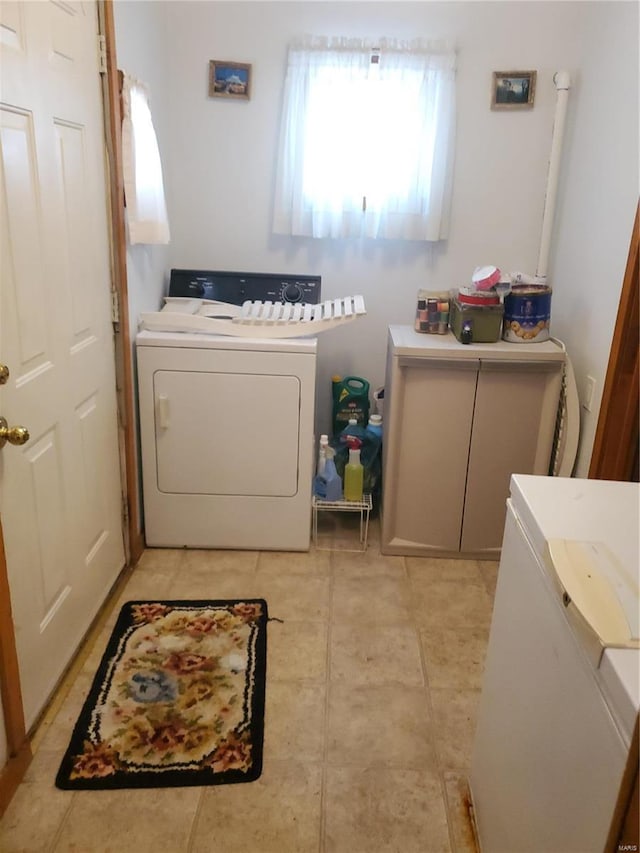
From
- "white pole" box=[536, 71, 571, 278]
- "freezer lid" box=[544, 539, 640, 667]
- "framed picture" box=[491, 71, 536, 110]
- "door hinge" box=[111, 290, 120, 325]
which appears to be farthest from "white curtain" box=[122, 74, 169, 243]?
"freezer lid" box=[544, 539, 640, 667]

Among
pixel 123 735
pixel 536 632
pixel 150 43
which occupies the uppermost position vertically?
pixel 150 43

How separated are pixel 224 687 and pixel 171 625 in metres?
0.37

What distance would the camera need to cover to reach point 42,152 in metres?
1.67

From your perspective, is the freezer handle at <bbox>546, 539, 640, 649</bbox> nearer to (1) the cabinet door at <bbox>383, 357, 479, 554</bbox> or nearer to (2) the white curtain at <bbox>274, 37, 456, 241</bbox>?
(1) the cabinet door at <bbox>383, 357, 479, 554</bbox>

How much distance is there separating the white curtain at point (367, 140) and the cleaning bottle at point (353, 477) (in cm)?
100

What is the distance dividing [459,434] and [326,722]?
1.23m

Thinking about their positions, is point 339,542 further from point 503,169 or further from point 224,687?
point 503,169

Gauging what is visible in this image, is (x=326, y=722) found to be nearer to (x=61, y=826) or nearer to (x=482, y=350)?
(x=61, y=826)

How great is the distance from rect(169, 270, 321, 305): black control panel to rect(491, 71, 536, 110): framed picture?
1088mm

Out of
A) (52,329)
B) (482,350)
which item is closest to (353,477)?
(482,350)

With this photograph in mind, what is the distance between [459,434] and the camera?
8.52 ft

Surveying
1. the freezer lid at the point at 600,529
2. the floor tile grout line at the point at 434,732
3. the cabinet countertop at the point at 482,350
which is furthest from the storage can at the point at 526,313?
the freezer lid at the point at 600,529

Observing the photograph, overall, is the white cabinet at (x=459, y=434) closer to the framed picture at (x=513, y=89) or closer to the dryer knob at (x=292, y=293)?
the dryer knob at (x=292, y=293)

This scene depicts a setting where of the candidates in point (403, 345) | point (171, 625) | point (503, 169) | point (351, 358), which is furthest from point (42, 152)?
point (503, 169)
